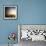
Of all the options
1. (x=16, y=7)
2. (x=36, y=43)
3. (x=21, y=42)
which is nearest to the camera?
(x=36, y=43)

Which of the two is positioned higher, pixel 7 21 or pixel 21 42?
pixel 7 21

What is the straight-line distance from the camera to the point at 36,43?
435 cm

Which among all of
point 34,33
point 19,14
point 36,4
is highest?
point 36,4

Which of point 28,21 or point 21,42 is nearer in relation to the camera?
point 21,42

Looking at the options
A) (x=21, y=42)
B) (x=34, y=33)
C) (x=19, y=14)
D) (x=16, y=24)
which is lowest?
(x=21, y=42)

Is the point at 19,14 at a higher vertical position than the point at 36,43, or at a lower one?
higher

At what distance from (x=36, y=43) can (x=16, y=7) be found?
162cm

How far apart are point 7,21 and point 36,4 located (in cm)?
132

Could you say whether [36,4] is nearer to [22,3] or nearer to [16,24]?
[22,3]

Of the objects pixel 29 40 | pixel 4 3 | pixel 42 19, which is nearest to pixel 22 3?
pixel 4 3

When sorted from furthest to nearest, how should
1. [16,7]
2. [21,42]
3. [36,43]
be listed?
1. [16,7]
2. [21,42]
3. [36,43]

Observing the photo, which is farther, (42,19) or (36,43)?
(42,19)

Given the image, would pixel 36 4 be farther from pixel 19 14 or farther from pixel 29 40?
pixel 29 40

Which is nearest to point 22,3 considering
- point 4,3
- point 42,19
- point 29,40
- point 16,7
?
point 16,7
